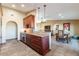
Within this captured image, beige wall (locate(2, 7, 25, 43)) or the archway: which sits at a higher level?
beige wall (locate(2, 7, 25, 43))

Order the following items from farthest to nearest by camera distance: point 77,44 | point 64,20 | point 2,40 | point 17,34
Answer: point 77,44, point 17,34, point 64,20, point 2,40

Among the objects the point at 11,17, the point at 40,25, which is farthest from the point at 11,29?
the point at 40,25

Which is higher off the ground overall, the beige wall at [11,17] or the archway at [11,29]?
the beige wall at [11,17]

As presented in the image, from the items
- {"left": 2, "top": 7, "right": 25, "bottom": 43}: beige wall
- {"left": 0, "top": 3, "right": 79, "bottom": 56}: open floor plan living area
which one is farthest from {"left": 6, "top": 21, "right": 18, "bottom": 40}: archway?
{"left": 2, "top": 7, "right": 25, "bottom": 43}: beige wall

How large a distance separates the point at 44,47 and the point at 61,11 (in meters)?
1.80

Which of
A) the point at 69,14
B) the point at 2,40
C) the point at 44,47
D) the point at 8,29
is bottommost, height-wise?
the point at 44,47

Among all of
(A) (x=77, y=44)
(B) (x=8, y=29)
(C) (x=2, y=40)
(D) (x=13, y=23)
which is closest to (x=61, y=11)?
(A) (x=77, y=44)

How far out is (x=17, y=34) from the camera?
12.6 ft

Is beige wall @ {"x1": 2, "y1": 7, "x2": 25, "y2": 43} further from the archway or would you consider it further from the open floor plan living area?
the archway

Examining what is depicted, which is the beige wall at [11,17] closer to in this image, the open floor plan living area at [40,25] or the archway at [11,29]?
the open floor plan living area at [40,25]

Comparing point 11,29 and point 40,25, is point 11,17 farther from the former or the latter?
point 40,25

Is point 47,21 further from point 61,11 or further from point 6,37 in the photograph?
point 6,37

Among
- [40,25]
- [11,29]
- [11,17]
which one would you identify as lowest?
[11,29]

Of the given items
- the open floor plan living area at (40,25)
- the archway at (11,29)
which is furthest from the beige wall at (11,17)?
the archway at (11,29)
